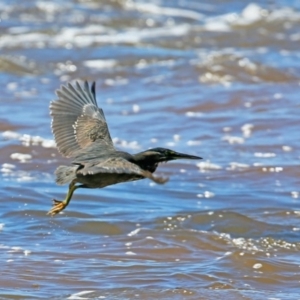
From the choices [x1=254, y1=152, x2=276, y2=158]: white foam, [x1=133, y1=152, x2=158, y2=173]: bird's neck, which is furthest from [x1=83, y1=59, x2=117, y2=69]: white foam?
[x1=133, y1=152, x2=158, y2=173]: bird's neck

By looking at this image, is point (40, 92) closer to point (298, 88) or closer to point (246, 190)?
point (298, 88)

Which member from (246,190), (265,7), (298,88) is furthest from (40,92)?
(265,7)

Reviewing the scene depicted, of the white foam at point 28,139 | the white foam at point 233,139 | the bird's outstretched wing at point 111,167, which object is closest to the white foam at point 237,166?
the white foam at point 233,139

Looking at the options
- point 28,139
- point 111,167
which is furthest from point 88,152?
point 28,139

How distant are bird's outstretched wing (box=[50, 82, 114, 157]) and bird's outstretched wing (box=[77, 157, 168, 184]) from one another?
546mm

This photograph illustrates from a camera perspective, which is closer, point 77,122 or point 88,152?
point 88,152

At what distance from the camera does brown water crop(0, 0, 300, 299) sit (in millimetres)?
4945

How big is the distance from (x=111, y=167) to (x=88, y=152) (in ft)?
2.19

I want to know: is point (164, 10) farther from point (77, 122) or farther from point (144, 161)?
point (144, 161)

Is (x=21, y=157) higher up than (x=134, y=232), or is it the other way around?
(x=21, y=157)

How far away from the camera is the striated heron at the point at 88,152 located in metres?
4.83

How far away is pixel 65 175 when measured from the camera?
4895 millimetres

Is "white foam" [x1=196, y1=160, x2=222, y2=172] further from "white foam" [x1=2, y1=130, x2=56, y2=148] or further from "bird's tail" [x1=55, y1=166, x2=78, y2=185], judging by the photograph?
"bird's tail" [x1=55, y1=166, x2=78, y2=185]

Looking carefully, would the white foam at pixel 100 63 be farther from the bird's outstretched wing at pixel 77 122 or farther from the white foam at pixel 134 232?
the white foam at pixel 134 232
